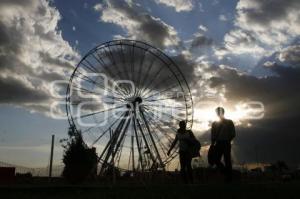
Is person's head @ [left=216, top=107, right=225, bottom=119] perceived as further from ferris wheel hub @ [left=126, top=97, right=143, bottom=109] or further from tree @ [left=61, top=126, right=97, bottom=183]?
ferris wheel hub @ [left=126, top=97, right=143, bottom=109]

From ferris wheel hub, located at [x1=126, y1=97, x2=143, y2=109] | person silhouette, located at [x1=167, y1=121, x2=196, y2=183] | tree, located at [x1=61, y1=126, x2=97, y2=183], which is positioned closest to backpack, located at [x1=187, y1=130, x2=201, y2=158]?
person silhouette, located at [x1=167, y1=121, x2=196, y2=183]

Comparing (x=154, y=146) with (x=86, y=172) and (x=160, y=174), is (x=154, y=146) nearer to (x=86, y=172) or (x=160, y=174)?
(x=160, y=174)

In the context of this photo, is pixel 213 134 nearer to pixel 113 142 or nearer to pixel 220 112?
pixel 220 112

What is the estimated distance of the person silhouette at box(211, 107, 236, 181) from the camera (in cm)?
1266

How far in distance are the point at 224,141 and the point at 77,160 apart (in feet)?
54.0

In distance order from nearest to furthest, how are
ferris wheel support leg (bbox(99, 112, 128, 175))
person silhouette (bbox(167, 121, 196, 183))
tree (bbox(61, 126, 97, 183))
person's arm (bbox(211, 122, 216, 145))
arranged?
1. person's arm (bbox(211, 122, 216, 145))
2. person silhouette (bbox(167, 121, 196, 183))
3. tree (bbox(61, 126, 97, 183))
4. ferris wheel support leg (bbox(99, 112, 128, 175))

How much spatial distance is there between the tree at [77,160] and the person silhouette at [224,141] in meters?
15.8

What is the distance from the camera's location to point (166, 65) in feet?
109

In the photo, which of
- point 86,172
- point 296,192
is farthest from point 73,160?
point 296,192

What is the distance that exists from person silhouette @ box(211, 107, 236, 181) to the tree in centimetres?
1581

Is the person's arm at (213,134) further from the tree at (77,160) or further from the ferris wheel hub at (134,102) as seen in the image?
the ferris wheel hub at (134,102)

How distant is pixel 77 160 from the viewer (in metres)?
27.4

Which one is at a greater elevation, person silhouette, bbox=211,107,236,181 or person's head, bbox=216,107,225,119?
person's head, bbox=216,107,225,119

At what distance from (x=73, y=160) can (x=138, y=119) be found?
8.60 metres
